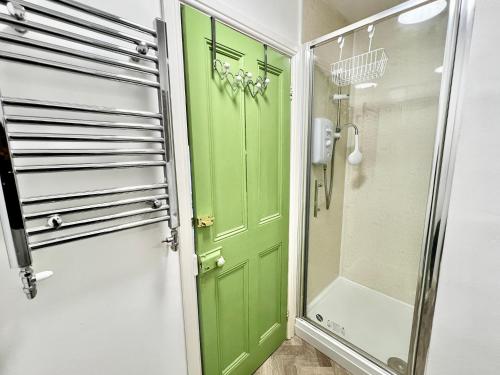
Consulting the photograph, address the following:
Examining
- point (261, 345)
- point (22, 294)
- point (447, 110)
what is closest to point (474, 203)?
point (447, 110)

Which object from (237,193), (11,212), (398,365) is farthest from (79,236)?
(398,365)

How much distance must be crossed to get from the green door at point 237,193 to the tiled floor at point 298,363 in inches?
2.3

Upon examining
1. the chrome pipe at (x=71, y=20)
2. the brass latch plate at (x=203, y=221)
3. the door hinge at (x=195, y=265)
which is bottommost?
the door hinge at (x=195, y=265)

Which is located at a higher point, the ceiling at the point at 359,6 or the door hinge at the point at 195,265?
the ceiling at the point at 359,6

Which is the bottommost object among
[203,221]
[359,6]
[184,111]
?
[203,221]

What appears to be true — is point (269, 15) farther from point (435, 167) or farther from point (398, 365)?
point (398, 365)

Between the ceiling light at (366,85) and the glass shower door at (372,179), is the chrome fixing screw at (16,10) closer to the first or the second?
the glass shower door at (372,179)

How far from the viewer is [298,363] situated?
1487 millimetres

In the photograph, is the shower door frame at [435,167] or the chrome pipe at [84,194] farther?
the shower door frame at [435,167]

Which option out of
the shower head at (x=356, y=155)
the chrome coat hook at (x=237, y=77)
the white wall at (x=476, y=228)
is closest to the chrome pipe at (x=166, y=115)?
the chrome coat hook at (x=237, y=77)

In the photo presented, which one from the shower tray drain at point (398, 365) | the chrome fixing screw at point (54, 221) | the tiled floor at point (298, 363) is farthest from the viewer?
the tiled floor at point (298, 363)

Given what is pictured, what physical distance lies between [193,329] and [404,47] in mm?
2353

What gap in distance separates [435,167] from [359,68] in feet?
3.19

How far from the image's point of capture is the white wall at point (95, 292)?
62cm
